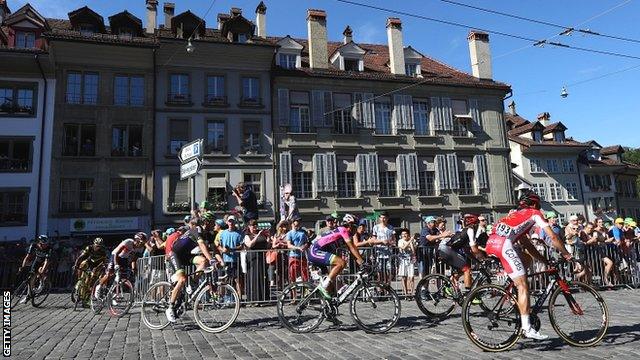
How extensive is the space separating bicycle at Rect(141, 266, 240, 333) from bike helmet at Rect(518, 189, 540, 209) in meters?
4.68

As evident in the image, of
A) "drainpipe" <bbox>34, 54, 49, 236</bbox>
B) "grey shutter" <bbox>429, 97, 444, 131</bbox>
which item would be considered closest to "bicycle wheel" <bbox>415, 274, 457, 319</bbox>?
"drainpipe" <bbox>34, 54, 49, 236</bbox>

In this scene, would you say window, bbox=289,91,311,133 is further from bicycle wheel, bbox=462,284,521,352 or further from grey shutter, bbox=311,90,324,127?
bicycle wheel, bbox=462,284,521,352

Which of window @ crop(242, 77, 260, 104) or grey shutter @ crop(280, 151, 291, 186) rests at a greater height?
window @ crop(242, 77, 260, 104)

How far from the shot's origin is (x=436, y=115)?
3347 cm

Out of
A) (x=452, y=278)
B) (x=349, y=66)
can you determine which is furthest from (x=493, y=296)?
(x=349, y=66)

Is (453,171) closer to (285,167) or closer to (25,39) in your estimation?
(285,167)

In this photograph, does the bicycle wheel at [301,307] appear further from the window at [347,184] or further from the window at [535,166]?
the window at [535,166]

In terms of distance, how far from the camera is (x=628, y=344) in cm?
627

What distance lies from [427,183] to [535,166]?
18.0m

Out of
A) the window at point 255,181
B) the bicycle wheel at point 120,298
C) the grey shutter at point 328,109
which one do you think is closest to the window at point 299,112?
the grey shutter at point 328,109

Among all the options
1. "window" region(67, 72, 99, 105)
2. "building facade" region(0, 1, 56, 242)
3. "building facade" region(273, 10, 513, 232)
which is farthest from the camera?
"building facade" region(273, 10, 513, 232)

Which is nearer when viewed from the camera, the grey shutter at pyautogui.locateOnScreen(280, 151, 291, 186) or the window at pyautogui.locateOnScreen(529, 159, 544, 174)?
the grey shutter at pyautogui.locateOnScreen(280, 151, 291, 186)

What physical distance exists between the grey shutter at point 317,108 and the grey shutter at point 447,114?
9.01 metres

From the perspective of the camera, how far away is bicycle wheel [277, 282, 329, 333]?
7523 mm
